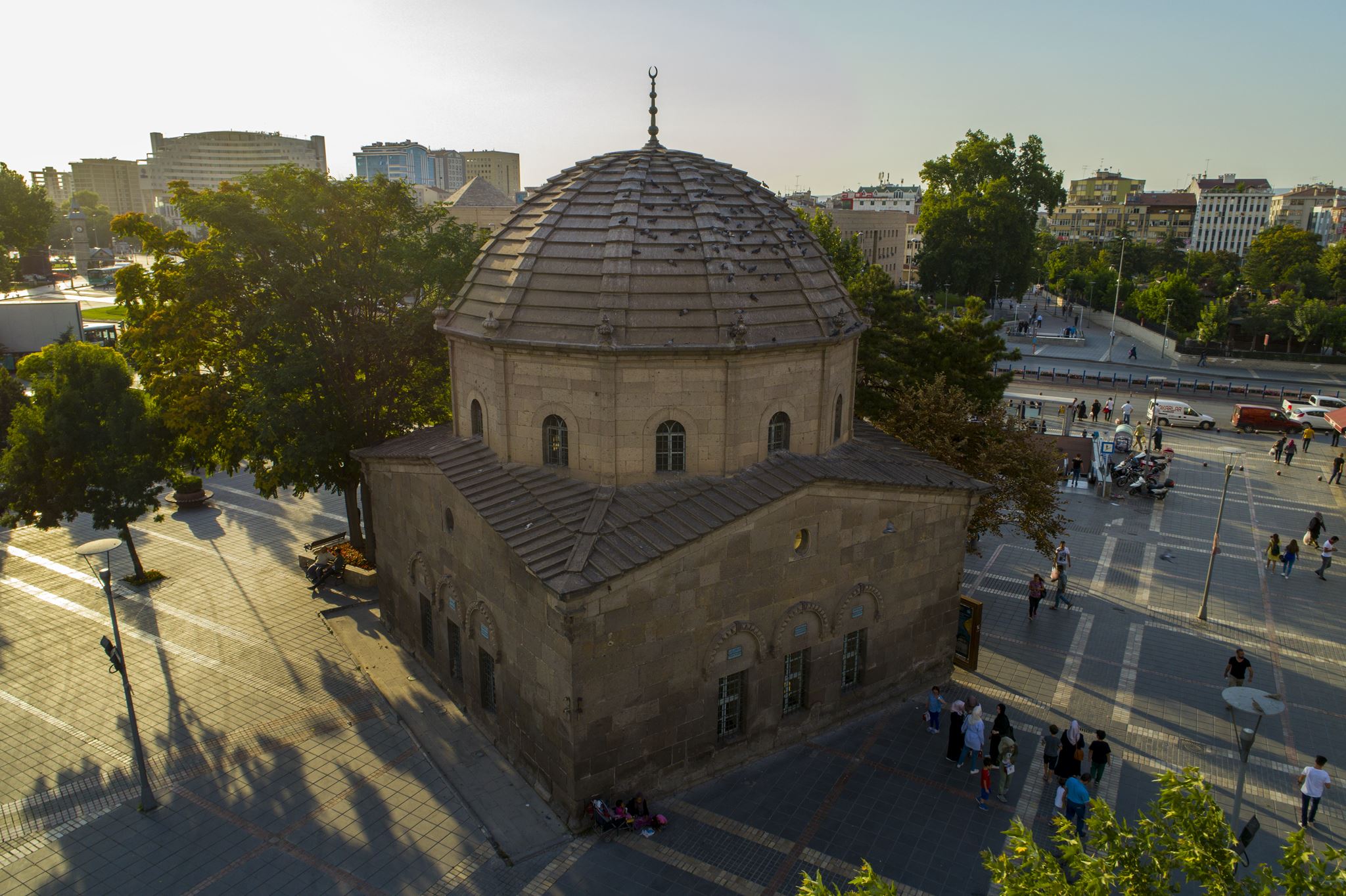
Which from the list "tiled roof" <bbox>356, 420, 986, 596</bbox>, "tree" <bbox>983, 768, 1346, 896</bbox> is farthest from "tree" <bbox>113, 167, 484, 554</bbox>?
"tree" <bbox>983, 768, 1346, 896</bbox>

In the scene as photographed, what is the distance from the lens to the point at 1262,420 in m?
52.2

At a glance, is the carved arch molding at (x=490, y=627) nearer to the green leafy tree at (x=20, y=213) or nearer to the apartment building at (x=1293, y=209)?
the green leafy tree at (x=20, y=213)

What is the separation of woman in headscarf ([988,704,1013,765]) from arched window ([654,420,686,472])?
9.35m

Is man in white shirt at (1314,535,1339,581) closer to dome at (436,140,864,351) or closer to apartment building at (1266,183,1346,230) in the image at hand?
dome at (436,140,864,351)

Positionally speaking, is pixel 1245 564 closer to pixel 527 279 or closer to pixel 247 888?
pixel 527 279

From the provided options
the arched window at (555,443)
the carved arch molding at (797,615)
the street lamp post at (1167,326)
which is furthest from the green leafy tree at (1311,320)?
the arched window at (555,443)

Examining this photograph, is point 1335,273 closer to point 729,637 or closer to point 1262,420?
point 1262,420

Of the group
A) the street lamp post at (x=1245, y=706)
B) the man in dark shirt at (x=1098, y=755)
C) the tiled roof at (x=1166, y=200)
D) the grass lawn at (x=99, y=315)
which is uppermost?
the tiled roof at (x=1166, y=200)

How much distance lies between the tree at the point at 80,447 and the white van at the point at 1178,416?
173ft

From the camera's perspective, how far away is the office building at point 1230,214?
168000mm

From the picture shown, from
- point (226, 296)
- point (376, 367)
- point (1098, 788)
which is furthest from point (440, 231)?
point (1098, 788)

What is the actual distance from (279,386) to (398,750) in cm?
1124

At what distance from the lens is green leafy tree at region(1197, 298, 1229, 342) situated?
233ft

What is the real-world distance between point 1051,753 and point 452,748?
46.8 ft
